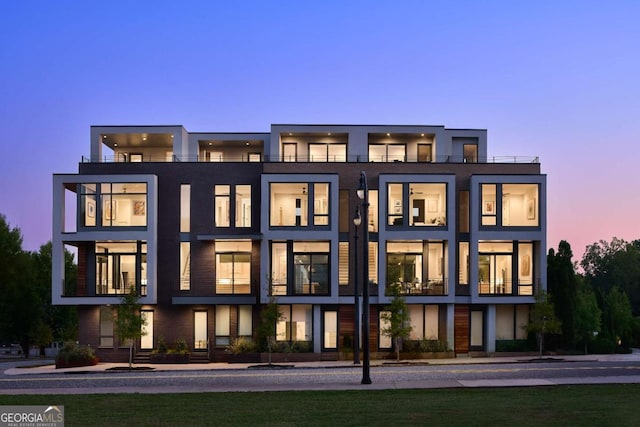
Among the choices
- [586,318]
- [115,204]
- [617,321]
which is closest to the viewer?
[115,204]

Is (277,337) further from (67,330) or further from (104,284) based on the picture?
(67,330)

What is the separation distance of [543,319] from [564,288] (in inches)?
216

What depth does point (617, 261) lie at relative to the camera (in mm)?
124125

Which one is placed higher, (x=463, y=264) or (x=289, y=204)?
(x=289, y=204)

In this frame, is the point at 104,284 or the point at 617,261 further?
the point at 617,261

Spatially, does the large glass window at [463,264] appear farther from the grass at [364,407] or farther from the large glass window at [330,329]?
the grass at [364,407]

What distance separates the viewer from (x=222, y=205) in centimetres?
4534

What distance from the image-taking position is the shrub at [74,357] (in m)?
41.3

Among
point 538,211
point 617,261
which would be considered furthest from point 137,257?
point 617,261

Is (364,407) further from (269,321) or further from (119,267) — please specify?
(119,267)

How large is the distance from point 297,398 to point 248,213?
23.3m

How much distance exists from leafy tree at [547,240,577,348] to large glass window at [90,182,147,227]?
950 inches

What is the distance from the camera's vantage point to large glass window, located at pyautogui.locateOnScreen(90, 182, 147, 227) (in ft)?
145

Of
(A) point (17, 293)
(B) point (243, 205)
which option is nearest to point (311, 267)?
(B) point (243, 205)
